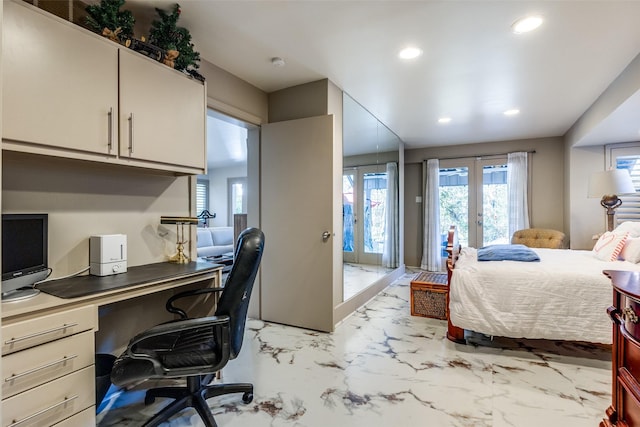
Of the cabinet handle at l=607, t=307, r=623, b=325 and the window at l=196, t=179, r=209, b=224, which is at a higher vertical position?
the window at l=196, t=179, r=209, b=224

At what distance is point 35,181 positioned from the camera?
5.52 ft

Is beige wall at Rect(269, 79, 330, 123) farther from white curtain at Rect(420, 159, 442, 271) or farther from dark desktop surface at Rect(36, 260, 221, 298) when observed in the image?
white curtain at Rect(420, 159, 442, 271)

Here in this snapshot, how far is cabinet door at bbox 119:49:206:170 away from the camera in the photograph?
70.4 inches

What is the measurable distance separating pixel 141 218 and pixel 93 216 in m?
0.30

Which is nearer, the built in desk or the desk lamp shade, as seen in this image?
the built in desk

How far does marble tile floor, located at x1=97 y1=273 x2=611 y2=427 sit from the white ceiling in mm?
2419

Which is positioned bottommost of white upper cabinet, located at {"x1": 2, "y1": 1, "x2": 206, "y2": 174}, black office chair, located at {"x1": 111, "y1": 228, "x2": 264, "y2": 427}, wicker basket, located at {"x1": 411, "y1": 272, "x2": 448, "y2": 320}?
wicker basket, located at {"x1": 411, "y1": 272, "x2": 448, "y2": 320}

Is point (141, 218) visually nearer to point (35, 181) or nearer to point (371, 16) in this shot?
point (35, 181)

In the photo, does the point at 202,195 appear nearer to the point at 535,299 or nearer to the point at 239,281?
the point at 239,281

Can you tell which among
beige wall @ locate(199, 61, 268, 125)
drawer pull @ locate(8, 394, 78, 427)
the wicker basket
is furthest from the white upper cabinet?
the wicker basket

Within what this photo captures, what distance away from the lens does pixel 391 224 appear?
5.13 m

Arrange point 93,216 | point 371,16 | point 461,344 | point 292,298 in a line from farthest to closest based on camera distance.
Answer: point 292,298
point 461,344
point 371,16
point 93,216

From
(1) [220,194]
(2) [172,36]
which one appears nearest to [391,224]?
(2) [172,36]

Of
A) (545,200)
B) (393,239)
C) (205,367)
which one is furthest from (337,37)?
(545,200)
